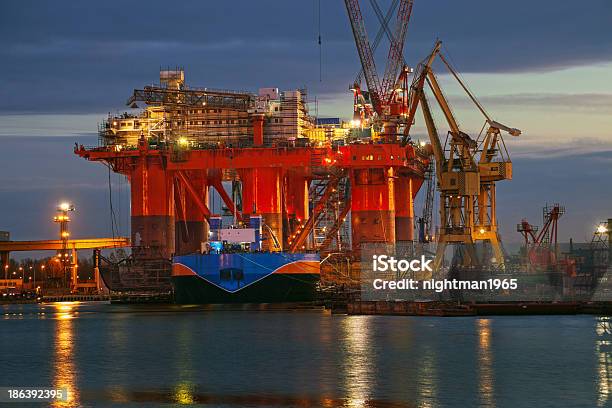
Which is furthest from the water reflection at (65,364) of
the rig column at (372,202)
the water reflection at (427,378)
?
the rig column at (372,202)

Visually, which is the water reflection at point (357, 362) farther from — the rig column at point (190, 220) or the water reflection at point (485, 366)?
the rig column at point (190, 220)

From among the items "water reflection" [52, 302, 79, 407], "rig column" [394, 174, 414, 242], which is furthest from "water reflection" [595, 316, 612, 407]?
"rig column" [394, 174, 414, 242]

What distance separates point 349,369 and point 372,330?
64.7ft

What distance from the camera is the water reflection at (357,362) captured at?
1694 inches

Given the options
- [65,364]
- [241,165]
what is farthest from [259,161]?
[65,364]

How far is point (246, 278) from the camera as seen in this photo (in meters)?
99.4

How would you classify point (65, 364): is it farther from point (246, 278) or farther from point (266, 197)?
point (266, 197)

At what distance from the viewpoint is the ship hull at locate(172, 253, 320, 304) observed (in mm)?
99375

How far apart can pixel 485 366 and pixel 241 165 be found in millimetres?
64659

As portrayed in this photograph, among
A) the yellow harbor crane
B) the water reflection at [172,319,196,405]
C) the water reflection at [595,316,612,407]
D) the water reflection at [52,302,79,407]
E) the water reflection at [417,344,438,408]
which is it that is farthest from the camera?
the yellow harbor crane

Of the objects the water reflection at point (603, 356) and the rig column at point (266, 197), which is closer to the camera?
the water reflection at point (603, 356)

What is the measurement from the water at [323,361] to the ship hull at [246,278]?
1676 cm

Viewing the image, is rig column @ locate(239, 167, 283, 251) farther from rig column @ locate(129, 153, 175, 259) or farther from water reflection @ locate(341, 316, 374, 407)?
water reflection @ locate(341, 316, 374, 407)

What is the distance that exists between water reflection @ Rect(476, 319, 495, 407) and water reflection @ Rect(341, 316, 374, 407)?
13.4 feet
